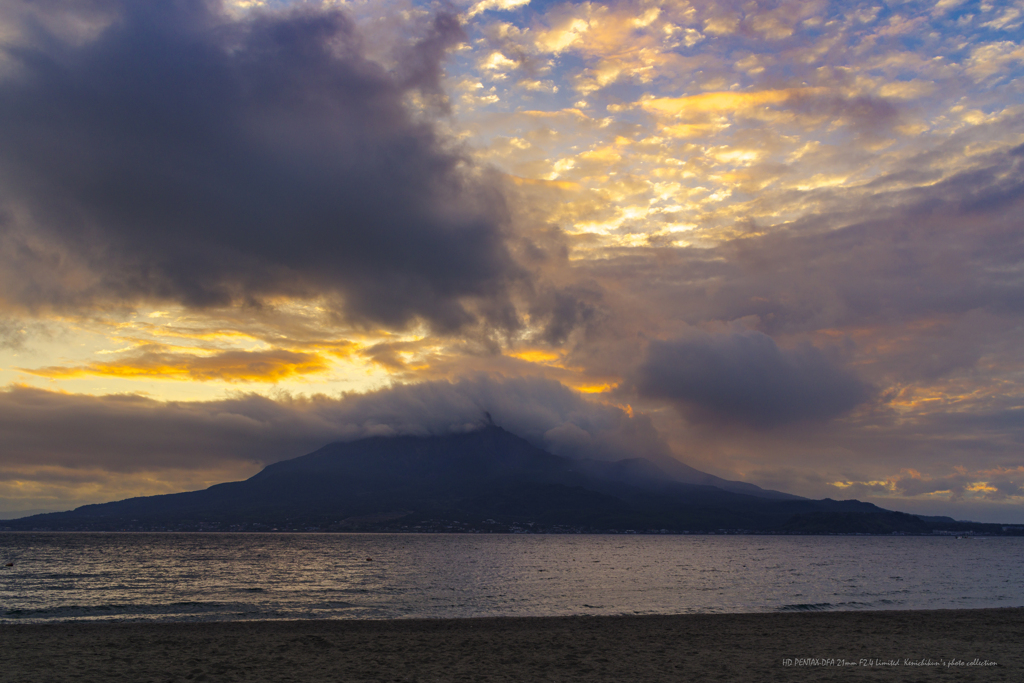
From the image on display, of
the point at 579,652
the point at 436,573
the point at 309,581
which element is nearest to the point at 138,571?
the point at 309,581

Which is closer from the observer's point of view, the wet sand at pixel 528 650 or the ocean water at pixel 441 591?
the wet sand at pixel 528 650

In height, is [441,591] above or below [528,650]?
below

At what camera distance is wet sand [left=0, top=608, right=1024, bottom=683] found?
27500 mm

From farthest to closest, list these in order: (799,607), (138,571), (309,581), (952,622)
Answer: (138,571), (309,581), (799,607), (952,622)

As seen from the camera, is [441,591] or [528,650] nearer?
[528,650]

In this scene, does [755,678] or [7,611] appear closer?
[755,678]

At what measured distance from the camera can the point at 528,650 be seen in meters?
34.1

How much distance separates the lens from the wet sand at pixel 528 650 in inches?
1083

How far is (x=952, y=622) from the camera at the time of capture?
47188 millimetres

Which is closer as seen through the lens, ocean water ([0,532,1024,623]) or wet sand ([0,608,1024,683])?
wet sand ([0,608,1024,683])

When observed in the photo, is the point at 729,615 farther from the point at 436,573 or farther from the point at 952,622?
the point at 436,573

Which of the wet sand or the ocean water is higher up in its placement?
the wet sand

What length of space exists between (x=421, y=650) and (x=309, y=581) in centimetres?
5959

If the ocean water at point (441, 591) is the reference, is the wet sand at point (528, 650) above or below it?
above
